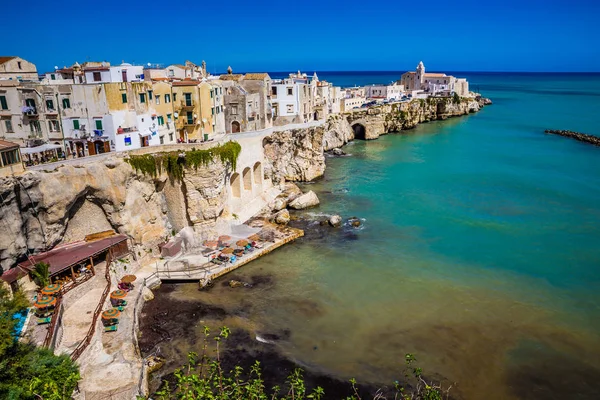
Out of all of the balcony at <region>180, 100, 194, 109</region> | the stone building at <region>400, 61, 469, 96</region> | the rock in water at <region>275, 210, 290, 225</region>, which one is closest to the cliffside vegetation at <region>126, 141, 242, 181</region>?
the balcony at <region>180, 100, 194, 109</region>

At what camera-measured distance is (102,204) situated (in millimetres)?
27188

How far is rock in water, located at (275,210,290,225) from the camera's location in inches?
1445

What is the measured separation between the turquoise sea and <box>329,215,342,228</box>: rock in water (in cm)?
74

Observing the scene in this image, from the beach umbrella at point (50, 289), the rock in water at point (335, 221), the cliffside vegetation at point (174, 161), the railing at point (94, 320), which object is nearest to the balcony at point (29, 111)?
the cliffside vegetation at point (174, 161)

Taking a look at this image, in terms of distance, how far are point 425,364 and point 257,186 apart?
85.1ft

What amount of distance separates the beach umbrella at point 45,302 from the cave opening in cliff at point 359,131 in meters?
65.8

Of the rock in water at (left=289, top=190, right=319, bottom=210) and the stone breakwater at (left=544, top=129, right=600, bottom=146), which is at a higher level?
the stone breakwater at (left=544, top=129, right=600, bottom=146)

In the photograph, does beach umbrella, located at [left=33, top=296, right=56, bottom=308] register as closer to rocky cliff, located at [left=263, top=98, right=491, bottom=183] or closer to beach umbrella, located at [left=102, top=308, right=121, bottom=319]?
beach umbrella, located at [left=102, top=308, right=121, bottom=319]

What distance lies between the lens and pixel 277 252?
104 feet

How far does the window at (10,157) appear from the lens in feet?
73.2

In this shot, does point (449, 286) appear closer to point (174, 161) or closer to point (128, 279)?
point (128, 279)

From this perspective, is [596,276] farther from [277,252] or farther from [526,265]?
[277,252]

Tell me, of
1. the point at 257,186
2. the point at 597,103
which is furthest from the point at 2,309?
the point at 597,103

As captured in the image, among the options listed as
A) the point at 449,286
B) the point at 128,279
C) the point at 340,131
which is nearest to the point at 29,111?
the point at 128,279
